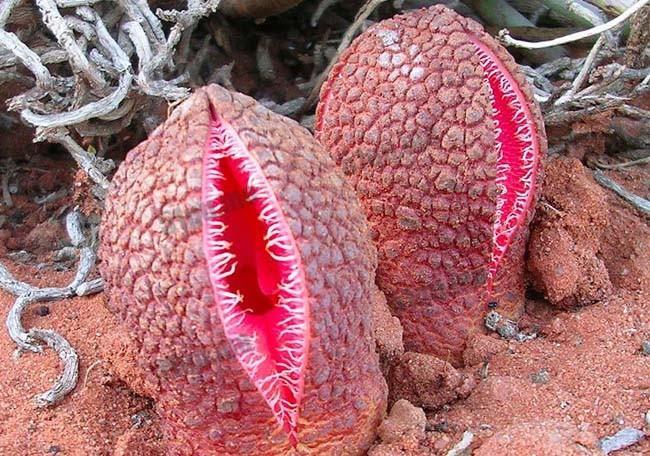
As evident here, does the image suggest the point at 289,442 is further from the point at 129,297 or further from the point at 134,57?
the point at 134,57

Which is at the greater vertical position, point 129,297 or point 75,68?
point 75,68

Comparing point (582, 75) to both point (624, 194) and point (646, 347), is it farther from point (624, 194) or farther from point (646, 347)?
point (646, 347)

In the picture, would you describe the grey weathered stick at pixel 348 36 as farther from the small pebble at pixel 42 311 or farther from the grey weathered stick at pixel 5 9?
the small pebble at pixel 42 311

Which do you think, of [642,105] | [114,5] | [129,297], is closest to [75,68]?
[114,5]

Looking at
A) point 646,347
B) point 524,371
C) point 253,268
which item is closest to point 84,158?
point 253,268

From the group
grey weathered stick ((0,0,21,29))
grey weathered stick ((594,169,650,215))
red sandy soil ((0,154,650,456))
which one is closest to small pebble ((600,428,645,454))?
red sandy soil ((0,154,650,456))

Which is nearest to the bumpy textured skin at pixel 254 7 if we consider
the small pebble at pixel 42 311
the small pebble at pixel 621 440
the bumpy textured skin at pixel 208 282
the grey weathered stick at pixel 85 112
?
the grey weathered stick at pixel 85 112
